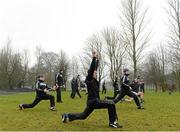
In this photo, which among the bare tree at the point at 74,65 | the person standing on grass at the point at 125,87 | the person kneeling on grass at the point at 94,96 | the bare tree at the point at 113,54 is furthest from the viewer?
the bare tree at the point at 74,65

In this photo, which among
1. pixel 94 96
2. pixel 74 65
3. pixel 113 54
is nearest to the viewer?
pixel 94 96

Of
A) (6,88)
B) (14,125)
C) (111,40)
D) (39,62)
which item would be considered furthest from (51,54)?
(14,125)

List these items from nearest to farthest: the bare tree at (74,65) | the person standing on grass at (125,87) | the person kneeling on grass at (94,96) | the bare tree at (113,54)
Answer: the person kneeling on grass at (94,96) → the person standing on grass at (125,87) → the bare tree at (113,54) → the bare tree at (74,65)

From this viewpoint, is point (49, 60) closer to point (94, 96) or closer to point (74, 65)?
point (74, 65)

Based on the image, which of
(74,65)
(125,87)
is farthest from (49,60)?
(125,87)

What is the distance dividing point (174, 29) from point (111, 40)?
2130 centimetres

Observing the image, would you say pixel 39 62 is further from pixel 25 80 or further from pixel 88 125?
pixel 88 125

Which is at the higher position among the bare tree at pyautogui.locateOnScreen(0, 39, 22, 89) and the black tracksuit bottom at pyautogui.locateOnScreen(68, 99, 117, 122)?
the bare tree at pyautogui.locateOnScreen(0, 39, 22, 89)

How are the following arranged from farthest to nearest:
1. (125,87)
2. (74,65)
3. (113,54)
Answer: (74,65) → (113,54) → (125,87)

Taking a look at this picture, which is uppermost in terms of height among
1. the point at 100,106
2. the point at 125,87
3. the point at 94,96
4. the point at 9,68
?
the point at 9,68

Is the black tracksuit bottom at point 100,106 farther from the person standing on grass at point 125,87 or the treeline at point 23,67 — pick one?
the treeline at point 23,67

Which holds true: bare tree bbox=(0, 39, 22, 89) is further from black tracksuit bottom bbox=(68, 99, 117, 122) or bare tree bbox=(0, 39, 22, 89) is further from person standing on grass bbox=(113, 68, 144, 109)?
black tracksuit bottom bbox=(68, 99, 117, 122)

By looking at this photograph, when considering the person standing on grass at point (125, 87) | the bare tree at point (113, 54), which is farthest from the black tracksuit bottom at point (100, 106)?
the bare tree at point (113, 54)

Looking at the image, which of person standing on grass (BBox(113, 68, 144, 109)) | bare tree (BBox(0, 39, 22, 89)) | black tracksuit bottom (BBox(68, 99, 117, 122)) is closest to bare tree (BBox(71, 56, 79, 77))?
bare tree (BBox(0, 39, 22, 89))
